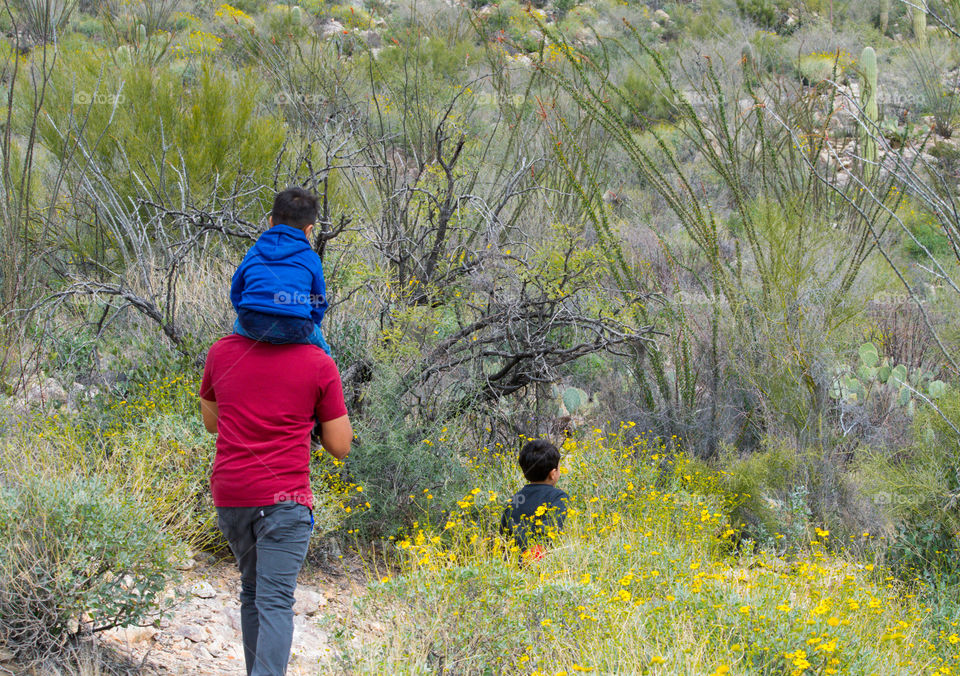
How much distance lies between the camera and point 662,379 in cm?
670

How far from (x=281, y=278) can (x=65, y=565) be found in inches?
53.6

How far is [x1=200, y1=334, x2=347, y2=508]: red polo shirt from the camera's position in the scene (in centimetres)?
279

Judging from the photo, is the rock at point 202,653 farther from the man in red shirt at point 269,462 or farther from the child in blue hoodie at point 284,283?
the child in blue hoodie at point 284,283

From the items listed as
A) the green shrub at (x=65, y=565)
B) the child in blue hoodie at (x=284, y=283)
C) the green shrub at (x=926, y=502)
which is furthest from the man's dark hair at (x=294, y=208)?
the green shrub at (x=926, y=502)

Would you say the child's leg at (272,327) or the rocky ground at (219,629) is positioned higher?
the child's leg at (272,327)

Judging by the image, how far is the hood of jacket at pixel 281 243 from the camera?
9.46ft

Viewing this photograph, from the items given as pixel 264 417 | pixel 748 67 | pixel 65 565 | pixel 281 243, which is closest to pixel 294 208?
pixel 281 243

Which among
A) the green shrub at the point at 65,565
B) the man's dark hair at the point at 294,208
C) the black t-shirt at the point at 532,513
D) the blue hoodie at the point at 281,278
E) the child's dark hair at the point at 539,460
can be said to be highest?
the man's dark hair at the point at 294,208

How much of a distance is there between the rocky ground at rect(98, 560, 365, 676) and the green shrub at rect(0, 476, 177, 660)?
164 mm

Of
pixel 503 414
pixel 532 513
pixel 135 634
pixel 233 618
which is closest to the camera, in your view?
pixel 135 634

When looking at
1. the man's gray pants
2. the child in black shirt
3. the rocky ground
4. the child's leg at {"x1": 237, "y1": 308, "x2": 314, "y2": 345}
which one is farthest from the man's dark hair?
the child in black shirt

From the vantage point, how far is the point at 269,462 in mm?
2795

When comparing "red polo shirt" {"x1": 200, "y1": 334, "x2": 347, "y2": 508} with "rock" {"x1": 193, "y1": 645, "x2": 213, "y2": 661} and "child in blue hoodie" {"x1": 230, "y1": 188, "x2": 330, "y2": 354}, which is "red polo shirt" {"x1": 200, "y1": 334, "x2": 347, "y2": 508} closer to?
"child in blue hoodie" {"x1": 230, "y1": 188, "x2": 330, "y2": 354}

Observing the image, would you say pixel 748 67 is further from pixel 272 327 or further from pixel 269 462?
pixel 269 462
